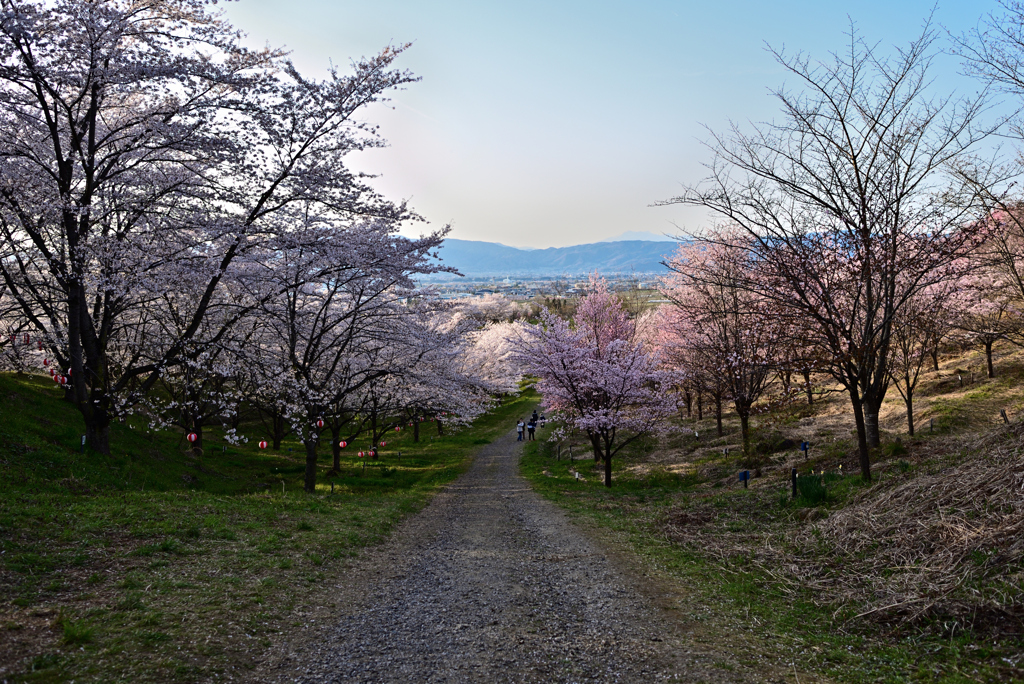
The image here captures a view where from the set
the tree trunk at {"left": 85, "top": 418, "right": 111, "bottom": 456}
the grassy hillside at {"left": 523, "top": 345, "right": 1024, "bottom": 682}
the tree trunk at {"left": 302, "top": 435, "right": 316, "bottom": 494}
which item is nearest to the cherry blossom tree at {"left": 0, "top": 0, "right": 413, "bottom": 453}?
the tree trunk at {"left": 85, "top": 418, "right": 111, "bottom": 456}

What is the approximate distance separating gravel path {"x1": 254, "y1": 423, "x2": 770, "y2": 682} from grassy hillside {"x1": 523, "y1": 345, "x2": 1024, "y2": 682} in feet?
2.37

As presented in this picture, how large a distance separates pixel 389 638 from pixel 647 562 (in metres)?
4.78

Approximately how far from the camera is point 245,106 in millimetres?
11859

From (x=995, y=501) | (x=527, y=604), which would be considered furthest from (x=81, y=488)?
(x=995, y=501)

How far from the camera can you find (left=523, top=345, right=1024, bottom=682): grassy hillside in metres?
5.13

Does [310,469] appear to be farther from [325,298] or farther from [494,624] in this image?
[494,624]

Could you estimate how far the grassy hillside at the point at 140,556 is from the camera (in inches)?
203

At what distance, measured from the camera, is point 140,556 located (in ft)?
25.9

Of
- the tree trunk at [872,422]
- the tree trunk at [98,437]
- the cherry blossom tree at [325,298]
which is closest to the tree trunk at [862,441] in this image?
the tree trunk at [872,422]

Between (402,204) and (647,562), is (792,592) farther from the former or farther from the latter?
(402,204)

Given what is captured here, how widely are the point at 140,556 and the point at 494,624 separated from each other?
203 inches

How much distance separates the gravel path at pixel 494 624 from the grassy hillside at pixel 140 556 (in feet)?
2.09

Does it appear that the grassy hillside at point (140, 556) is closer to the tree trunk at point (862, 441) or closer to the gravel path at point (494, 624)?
the gravel path at point (494, 624)

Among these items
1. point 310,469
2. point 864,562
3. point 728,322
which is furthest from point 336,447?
point 864,562
